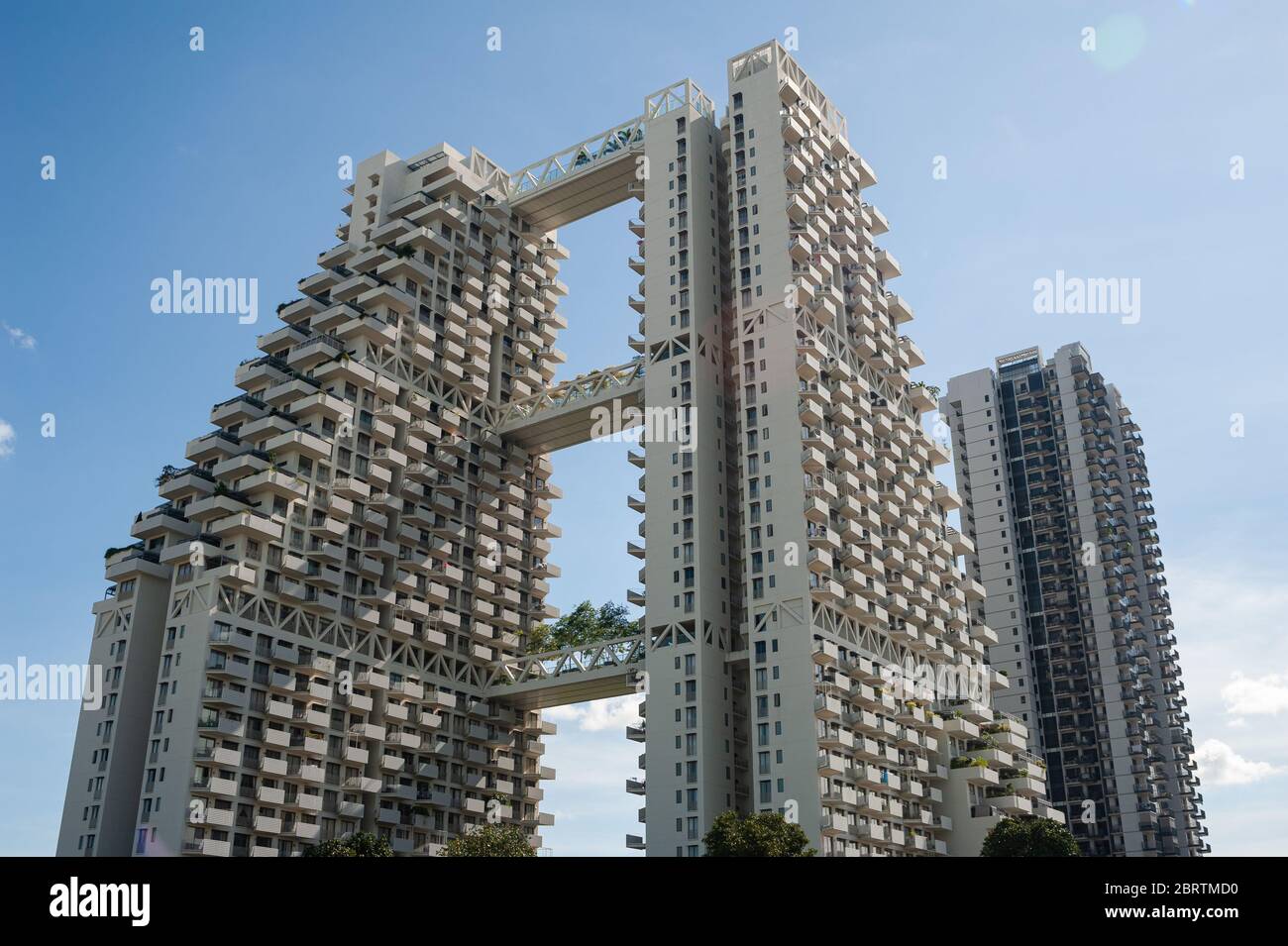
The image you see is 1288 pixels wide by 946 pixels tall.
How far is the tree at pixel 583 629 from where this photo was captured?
119 meters

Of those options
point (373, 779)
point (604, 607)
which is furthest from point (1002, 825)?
point (373, 779)

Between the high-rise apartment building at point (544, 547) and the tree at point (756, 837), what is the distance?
7.51 m

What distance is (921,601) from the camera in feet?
378

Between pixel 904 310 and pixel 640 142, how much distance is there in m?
33.9

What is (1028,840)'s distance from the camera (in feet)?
314

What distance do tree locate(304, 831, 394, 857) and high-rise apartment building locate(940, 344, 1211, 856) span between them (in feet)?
325

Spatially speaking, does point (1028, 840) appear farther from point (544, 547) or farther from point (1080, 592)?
point (1080, 592)

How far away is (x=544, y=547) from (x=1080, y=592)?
85213mm

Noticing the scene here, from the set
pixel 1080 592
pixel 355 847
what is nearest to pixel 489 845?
pixel 355 847

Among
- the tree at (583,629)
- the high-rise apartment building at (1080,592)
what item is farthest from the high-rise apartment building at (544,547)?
the high-rise apartment building at (1080,592)

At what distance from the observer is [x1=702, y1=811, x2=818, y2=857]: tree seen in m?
77.9

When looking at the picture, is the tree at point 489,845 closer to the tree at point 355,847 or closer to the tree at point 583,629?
the tree at point 355,847

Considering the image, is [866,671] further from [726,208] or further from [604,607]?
[726,208]

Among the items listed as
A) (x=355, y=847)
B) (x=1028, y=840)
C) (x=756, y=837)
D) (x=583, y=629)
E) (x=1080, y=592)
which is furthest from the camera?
(x=1080, y=592)
